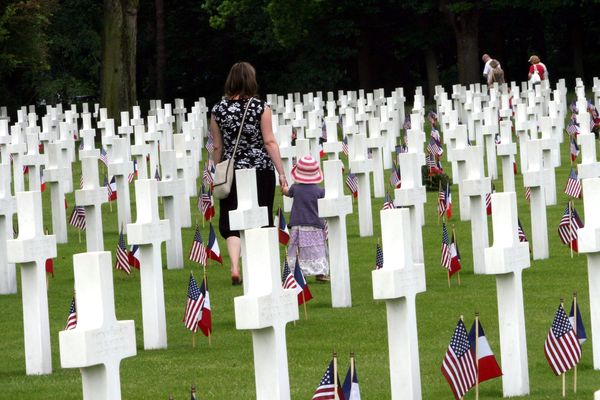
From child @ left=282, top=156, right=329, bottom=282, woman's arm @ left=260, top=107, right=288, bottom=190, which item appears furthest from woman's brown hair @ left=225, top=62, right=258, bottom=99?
child @ left=282, top=156, right=329, bottom=282

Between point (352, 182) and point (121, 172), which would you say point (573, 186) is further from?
point (121, 172)

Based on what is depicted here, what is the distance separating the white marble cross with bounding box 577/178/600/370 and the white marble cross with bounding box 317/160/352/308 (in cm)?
350

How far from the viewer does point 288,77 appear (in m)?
53.2

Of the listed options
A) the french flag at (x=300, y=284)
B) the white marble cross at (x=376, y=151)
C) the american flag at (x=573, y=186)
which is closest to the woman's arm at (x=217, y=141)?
the french flag at (x=300, y=284)

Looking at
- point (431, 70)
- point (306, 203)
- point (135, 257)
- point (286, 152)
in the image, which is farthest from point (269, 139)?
point (431, 70)

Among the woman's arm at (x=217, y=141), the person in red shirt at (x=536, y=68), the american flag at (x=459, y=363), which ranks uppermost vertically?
the person in red shirt at (x=536, y=68)

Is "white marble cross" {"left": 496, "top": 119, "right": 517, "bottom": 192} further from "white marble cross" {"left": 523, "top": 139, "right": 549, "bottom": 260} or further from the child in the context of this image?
the child

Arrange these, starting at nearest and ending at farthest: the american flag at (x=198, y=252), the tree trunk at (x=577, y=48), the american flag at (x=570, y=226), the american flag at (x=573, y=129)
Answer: the american flag at (x=198, y=252) → the american flag at (x=570, y=226) → the american flag at (x=573, y=129) → the tree trunk at (x=577, y=48)

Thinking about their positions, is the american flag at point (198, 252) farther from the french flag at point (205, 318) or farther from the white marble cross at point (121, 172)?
the white marble cross at point (121, 172)

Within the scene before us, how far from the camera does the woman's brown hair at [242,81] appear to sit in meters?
13.8

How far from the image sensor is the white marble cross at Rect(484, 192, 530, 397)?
364 inches

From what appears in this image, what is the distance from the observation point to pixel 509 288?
9336 mm

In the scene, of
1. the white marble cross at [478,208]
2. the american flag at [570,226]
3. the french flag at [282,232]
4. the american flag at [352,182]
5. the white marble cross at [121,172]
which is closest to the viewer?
the white marble cross at [478,208]

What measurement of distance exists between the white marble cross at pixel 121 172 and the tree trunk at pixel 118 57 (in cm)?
1815
